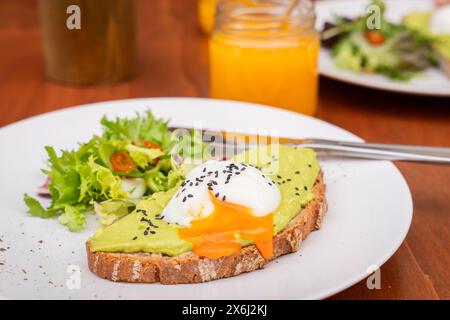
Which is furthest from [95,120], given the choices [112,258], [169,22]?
[169,22]

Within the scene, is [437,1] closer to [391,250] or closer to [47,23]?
[47,23]

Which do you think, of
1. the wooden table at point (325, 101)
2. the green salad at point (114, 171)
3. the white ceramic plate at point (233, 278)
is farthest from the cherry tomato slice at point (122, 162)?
the wooden table at point (325, 101)

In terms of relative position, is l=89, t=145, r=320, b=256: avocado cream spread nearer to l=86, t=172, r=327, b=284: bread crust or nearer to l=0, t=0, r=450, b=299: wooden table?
l=86, t=172, r=327, b=284: bread crust

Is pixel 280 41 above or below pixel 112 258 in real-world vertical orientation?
above

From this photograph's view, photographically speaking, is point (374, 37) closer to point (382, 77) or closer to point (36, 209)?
point (382, 77)

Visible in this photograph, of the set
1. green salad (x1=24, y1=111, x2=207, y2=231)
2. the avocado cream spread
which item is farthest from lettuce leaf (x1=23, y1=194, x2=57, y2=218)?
the avocado cream spread
